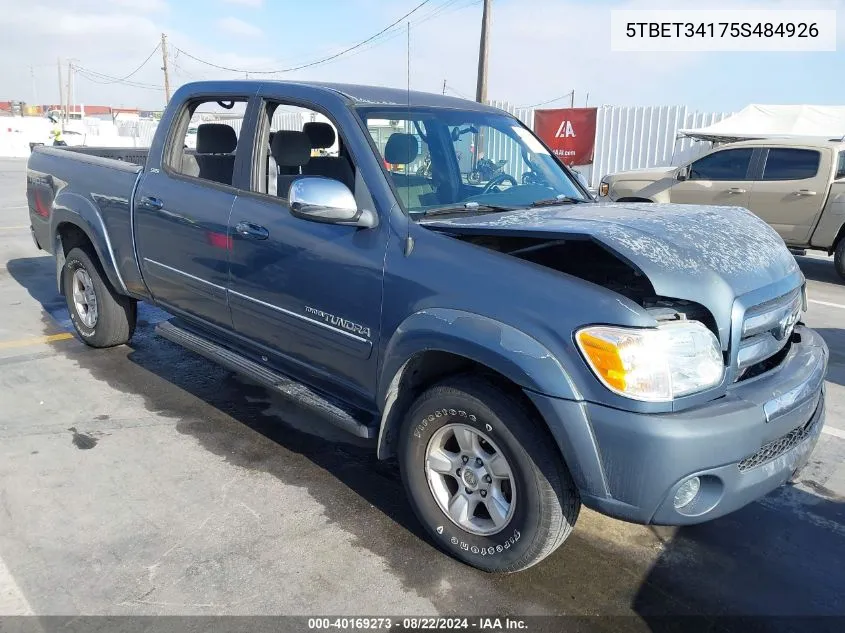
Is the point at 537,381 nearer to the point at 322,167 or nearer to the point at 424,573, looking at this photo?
the point at 424,573

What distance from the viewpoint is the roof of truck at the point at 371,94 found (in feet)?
11.6

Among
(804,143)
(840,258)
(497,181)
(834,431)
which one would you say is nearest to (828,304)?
(840,258)

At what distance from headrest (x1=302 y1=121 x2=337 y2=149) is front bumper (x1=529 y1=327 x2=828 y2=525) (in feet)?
7.69

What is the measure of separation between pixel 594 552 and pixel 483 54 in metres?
15.3

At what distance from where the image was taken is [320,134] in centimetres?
421

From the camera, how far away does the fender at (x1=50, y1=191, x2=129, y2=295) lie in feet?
15.9

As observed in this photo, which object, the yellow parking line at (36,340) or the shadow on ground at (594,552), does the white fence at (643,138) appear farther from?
the shadow on ground at (594,552)

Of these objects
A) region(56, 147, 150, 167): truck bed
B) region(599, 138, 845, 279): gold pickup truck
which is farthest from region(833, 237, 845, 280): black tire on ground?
region(56, 147, 150, 167): truck bed

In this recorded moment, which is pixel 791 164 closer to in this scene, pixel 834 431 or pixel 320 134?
pixel 834 431

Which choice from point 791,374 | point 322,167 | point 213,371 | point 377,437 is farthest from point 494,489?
point 213,371

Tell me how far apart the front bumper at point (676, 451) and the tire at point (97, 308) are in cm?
392

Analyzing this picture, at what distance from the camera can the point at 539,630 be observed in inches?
A: 101

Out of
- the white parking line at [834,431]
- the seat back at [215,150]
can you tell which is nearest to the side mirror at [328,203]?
the seat back at [215,150]

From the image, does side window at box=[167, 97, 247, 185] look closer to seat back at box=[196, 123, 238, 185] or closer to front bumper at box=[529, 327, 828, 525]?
seat back at box=[196, 123, 238, 185]
